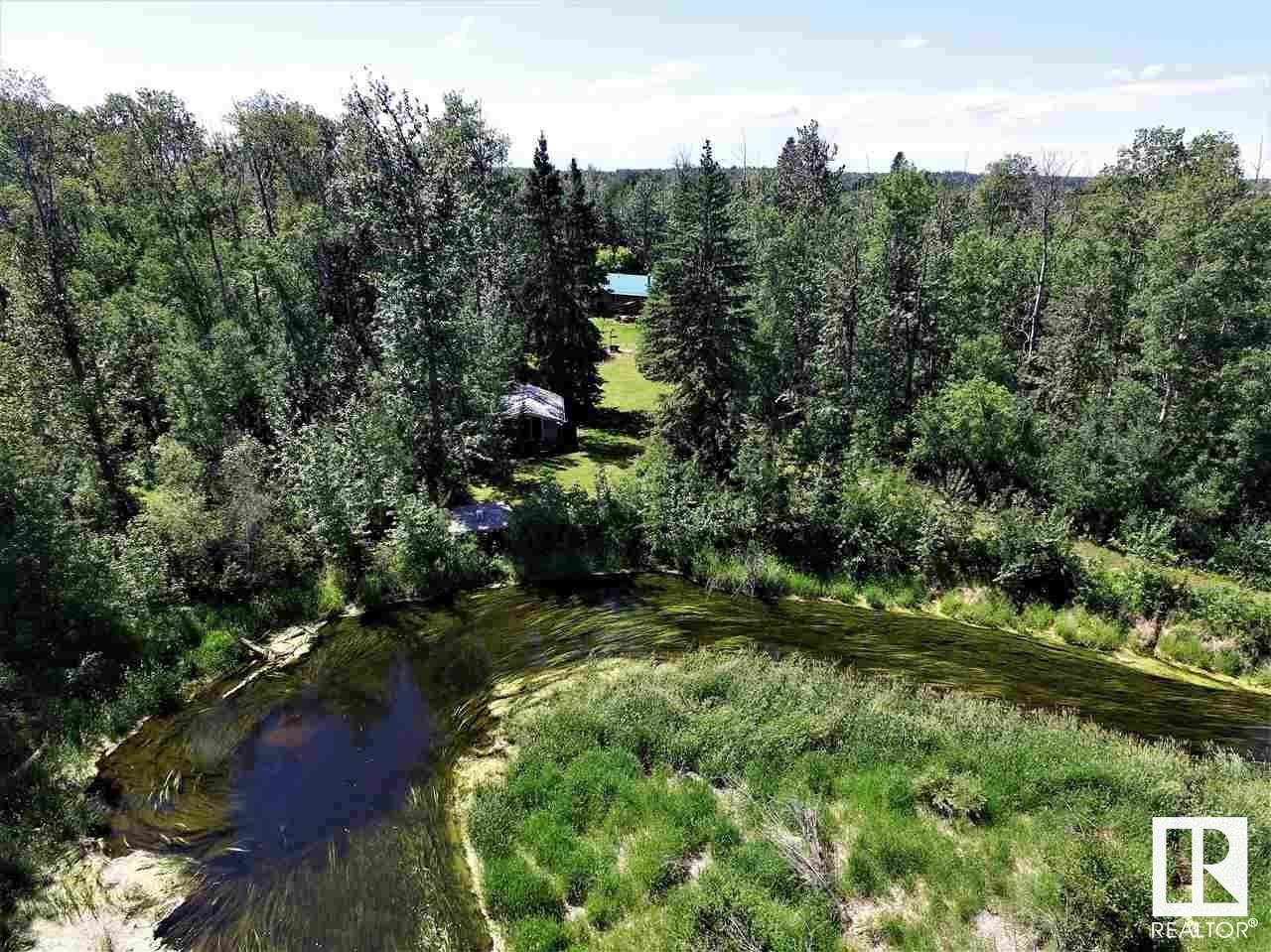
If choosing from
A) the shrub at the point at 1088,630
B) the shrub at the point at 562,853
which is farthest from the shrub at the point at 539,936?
the shrub at the point at 1088,630

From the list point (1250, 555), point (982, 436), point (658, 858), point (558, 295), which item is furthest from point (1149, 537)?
point (558, 295)

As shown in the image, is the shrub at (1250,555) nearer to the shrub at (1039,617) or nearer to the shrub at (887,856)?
the shrub at (1039,617)

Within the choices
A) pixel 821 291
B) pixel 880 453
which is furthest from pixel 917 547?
pixel 821 291

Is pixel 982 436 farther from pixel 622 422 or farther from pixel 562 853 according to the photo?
pixel 562 853

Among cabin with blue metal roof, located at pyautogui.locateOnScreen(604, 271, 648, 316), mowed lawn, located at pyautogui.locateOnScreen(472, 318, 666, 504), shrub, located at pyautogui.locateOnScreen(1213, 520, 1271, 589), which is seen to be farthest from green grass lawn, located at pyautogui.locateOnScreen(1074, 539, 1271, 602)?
cabin with blue metal roof, located at pyautogui.locateOnScreen(604, 271, 648, 316)

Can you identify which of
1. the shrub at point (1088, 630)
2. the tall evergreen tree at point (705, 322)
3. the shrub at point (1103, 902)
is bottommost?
the shrub at point (1088, 630)

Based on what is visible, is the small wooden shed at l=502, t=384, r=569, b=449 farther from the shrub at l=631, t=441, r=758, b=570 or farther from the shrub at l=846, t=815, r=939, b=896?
the shrub at l=846, t=815, r=939, b=896
